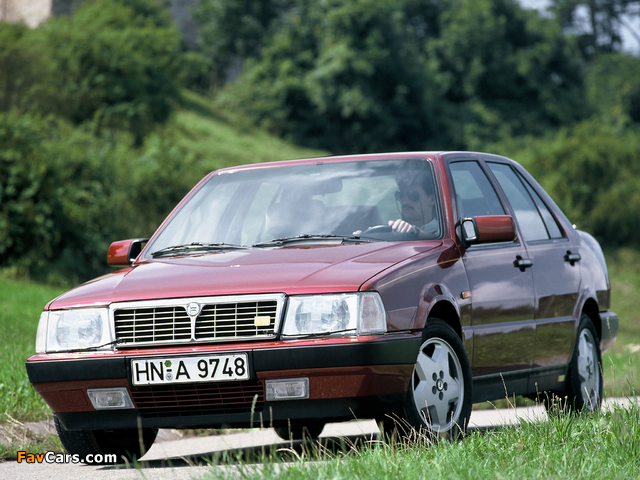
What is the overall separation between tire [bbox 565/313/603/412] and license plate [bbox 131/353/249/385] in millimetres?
2871

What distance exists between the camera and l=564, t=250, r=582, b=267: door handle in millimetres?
7134

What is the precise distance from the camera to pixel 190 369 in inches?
191

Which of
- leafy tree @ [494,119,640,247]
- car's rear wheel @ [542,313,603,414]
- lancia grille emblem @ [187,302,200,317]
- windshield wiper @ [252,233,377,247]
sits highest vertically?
windshield wiper @ [252,233,377,247]

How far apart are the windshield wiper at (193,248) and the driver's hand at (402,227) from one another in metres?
0.86

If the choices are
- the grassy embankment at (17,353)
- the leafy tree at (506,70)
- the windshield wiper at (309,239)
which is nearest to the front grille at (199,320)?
the windshield wiper at (309,239)

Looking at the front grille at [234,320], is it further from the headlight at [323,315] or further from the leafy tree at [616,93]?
the leafy tree at [616,93]

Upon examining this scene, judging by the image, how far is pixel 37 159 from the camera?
23.9 m

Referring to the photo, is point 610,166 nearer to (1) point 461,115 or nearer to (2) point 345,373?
(1) point 461,115

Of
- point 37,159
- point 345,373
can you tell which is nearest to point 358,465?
point 345,373

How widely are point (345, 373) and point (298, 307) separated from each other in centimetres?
37

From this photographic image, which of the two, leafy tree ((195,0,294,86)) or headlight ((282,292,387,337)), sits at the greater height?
leafy tree ((195,0,294,86))

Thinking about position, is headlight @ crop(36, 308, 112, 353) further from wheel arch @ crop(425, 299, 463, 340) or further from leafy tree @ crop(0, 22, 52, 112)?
leafy tree @ crop(0, 22, 52, 112)

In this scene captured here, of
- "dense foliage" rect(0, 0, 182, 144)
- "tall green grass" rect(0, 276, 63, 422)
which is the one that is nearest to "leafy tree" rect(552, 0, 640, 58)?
"dense foliage" rect(0, 0, 182, 144)

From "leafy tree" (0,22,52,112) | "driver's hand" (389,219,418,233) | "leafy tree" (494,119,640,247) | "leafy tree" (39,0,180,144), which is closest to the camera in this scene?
"driver's hand" (389,219,418,233)
